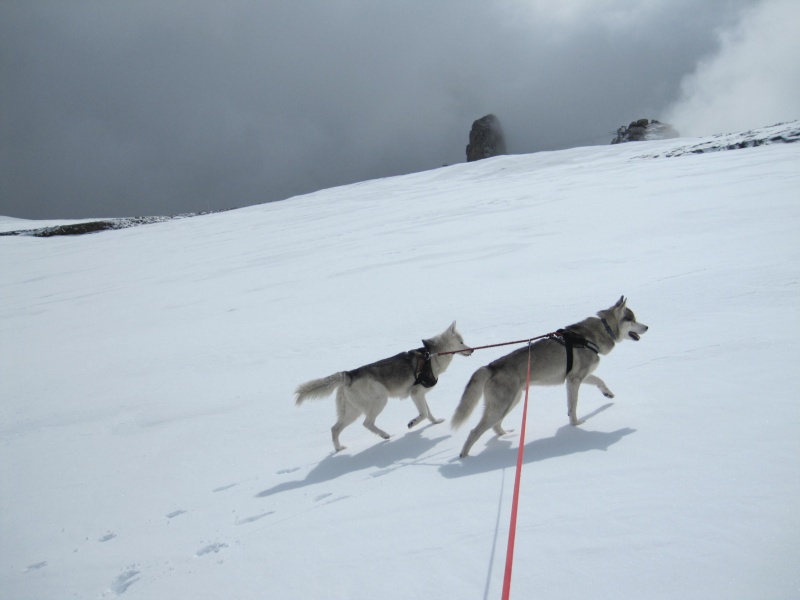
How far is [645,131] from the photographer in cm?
6056

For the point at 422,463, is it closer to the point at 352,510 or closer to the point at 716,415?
the point at 352,510

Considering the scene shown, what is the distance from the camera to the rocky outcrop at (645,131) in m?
59.8

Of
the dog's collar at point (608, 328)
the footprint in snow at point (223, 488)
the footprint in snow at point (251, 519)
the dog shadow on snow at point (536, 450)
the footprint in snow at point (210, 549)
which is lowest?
the footprint in snow at point (210, 549)

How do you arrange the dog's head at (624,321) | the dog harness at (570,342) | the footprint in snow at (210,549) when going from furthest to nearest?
the dog's head at (624,321) < the dog harness at (570,342) < the footprint in snow at (210,549)

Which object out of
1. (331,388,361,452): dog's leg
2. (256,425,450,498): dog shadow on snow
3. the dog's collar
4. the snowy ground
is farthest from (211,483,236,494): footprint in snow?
the dog's collar

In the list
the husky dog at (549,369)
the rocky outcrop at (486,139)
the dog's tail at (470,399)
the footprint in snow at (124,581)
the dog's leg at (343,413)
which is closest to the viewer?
the footprint in snow at (124,581)

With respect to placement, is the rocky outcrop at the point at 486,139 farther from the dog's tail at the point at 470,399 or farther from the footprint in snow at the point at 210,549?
the footprint in snow at the point at 210,549

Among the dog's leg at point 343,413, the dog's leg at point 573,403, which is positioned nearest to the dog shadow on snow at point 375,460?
the dog's leg at point 343,413

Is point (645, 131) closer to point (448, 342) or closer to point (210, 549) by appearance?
point (448, 342)

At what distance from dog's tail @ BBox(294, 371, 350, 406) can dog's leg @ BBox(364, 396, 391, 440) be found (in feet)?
1.42

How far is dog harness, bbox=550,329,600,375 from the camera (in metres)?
4.80

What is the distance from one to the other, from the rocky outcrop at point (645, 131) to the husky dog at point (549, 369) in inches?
2558

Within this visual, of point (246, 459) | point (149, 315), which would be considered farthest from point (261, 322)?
point (246, 459)

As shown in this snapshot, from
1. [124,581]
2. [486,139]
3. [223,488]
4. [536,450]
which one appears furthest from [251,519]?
[486,139]
